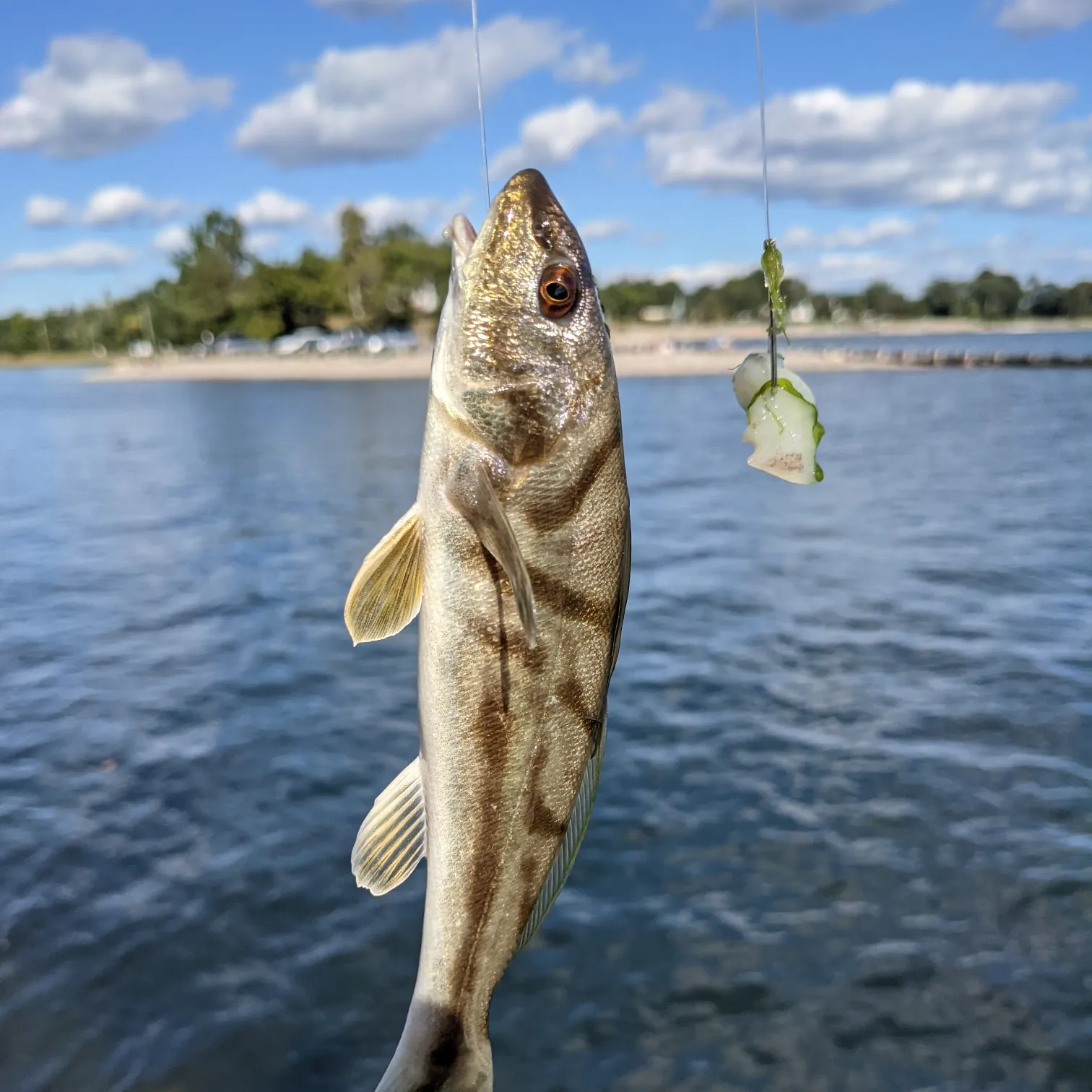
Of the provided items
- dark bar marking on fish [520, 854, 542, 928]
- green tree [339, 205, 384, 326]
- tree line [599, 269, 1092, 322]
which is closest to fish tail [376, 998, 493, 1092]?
dark bar marking on fish [520, 854, 542, 928]

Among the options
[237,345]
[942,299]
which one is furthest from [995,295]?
[237,345]

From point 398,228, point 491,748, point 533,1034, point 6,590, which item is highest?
point 398,228

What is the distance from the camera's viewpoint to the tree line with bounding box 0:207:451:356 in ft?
408

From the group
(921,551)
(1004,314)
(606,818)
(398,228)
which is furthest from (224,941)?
(1004,314)

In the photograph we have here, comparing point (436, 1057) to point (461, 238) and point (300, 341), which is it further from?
point (300, 341)

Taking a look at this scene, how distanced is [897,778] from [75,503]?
2624 centimetres

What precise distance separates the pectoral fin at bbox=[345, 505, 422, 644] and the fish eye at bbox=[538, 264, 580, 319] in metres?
0.69

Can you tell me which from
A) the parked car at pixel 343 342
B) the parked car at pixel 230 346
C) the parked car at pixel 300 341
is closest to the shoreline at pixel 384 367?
the parked car at pixel 300 341

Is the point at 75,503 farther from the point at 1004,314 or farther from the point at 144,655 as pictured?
the point at 1004,314

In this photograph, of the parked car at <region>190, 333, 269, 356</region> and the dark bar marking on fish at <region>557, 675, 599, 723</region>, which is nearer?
the dark bar marking on fish at <region>557, 675, 599, 723</region>

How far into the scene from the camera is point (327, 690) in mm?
13172

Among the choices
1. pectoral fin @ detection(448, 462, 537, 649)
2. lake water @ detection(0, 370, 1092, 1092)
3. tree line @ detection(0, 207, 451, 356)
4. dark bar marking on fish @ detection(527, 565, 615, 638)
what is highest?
tree line @ detection(0, 207, 451, 356)

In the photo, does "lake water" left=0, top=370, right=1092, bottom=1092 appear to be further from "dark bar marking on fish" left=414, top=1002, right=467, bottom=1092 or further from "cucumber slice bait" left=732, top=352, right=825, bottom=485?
"cucumber slice bait" left=732, top=352, right=825, bottom=485

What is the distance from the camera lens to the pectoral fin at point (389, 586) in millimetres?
2820
